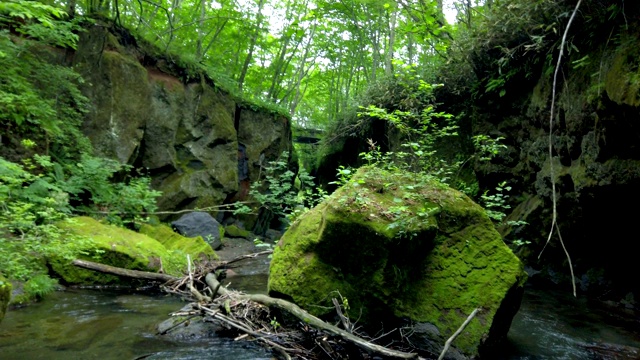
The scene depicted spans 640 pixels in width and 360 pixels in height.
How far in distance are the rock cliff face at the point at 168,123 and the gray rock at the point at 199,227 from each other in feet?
4.33

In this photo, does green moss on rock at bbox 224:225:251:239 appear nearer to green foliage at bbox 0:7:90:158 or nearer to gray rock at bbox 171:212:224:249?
gray rock at bbox 171:212:224:249

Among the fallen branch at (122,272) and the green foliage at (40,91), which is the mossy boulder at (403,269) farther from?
the green foliage at (40,91)

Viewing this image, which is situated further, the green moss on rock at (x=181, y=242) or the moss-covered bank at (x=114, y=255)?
the green moss on rock at (x=181, y=242)

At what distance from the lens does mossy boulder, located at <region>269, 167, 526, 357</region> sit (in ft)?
13.3

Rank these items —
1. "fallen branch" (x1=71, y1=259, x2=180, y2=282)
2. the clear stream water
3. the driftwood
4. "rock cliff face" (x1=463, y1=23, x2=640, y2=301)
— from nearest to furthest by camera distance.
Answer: the driftwood, the clear stream water, "rock cliff face" (x1=463, y1=23, x2=640, y2=301), "fallen branch" (x1=71, y1=259, x2=180, y2=282)

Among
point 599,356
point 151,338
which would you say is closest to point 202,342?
point 151,338

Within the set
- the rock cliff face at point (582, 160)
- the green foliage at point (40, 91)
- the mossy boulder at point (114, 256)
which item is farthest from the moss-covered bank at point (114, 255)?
the rock cliff face at point (582, 160)

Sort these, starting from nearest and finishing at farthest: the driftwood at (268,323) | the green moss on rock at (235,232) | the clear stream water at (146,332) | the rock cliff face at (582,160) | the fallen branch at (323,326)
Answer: the fallen branch at (323,326), the driftwood at (268,323), the clear stream water at (146,332), the rock cliff face at (582,160), the green moss on rock at (235,232)

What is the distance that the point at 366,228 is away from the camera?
13.9 ft

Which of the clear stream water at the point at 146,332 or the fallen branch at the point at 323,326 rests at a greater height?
the fallen branch at the point at 323,326

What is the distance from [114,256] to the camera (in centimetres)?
675

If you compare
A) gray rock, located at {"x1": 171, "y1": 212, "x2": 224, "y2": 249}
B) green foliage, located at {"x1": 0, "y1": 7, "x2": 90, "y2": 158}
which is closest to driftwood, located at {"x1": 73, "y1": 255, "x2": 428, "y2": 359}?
green foliage, located at {"x1": 0, "y1": 7, "x2": 90, "y2": 158}

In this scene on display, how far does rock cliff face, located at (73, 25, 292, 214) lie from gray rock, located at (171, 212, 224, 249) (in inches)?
52.0

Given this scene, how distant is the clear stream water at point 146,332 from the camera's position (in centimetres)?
393
